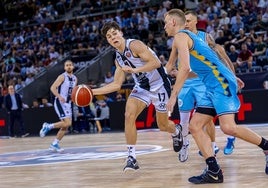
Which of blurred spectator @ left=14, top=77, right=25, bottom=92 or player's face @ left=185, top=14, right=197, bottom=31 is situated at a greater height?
player's face @ left=185, top=14, right=197, bottom=31

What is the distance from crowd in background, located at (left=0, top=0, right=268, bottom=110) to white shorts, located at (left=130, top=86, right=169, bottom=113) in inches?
431

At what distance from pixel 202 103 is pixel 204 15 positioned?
16700mm

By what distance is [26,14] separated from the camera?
3409cm

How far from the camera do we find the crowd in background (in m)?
20.2

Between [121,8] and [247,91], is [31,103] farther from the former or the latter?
[247,91]

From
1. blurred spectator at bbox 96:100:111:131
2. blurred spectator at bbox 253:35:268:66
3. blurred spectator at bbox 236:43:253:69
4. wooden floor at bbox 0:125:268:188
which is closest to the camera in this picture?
wooden floor at bbox 0:125:268:188

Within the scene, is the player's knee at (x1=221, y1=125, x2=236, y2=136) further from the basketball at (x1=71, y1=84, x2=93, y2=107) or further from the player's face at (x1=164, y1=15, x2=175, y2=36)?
the basketball at (x1=71, y1=84, x2=93, y2=107)

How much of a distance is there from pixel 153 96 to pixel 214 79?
180 cm

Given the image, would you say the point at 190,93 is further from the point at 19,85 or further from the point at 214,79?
the point at 19,85

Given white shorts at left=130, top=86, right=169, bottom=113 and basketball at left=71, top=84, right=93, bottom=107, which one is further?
white shorts at left=130, top=86, right=169, bottom=113

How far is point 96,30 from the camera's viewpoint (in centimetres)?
2762

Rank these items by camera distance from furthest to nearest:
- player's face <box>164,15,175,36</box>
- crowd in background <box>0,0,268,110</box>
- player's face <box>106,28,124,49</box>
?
crowd in background <box>0,0,268,110</box> < player's face <box>106,28,124,49</box> < player's face <box>164,15,175,36</box>

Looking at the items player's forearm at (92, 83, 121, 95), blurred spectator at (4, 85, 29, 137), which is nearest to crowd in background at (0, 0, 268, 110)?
blurred spectator at (4, 85, 29, 137)

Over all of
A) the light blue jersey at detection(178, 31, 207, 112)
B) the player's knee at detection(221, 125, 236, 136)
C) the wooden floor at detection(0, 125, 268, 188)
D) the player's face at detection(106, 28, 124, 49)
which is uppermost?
the player's face at detection(106, 28, 124, 49)
